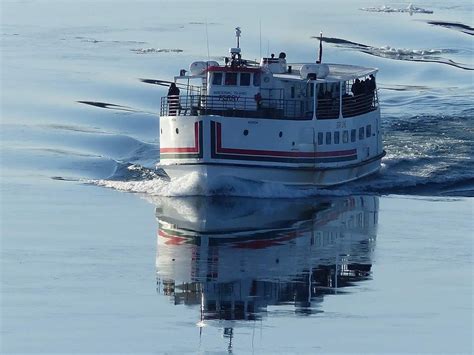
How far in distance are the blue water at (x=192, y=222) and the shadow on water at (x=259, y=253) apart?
110 mm

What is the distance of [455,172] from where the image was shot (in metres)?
59.8

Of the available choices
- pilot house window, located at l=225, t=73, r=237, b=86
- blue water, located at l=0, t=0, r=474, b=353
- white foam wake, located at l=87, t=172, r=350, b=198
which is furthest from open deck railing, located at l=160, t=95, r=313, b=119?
blue water, located at l=0, t=0, r=474, b=353

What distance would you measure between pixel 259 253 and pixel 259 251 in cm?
32

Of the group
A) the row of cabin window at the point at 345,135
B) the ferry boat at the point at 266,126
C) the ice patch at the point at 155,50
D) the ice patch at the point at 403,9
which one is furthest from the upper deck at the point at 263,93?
the ice patch at the point at 403,9

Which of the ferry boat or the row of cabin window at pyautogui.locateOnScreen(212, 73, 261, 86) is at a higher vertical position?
the row of cabin window at pyautogui.locateOnScreen(212, 73, 261, 86)

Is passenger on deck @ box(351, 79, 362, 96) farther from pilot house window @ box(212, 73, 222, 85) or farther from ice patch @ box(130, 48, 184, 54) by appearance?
ice patch @ box(130, 48, 184, 54)

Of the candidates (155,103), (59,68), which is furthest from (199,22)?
(155,103)

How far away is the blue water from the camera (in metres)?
36.0

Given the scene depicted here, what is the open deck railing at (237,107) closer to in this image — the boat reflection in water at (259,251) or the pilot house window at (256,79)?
the pilot house window at (256,79)

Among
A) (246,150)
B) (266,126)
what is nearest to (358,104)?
(266,126)

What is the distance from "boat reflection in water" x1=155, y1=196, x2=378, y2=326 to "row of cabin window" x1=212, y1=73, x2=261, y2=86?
428cm

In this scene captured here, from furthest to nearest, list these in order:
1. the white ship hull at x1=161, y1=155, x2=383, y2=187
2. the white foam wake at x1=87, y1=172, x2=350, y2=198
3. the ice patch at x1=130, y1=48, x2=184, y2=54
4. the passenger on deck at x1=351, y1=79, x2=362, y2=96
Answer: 1. the ice patch at x1=130, y1=48, x2=184, y2=54
2. the passenger on deck at x1=351, y1=79, x2=362, y2=96
3. the white foam wake at x1=87, y1=172, x2=350, y2=198
4. the white ship hull at x1=161, y1=155, x2=383, y2=187

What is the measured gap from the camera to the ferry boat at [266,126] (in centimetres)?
5291

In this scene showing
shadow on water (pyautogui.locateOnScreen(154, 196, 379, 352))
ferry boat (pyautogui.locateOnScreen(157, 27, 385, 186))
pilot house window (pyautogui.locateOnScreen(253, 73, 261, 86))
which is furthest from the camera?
pilot house window (pyautogui.locateOnScreen(253, 73, 261, 86))
